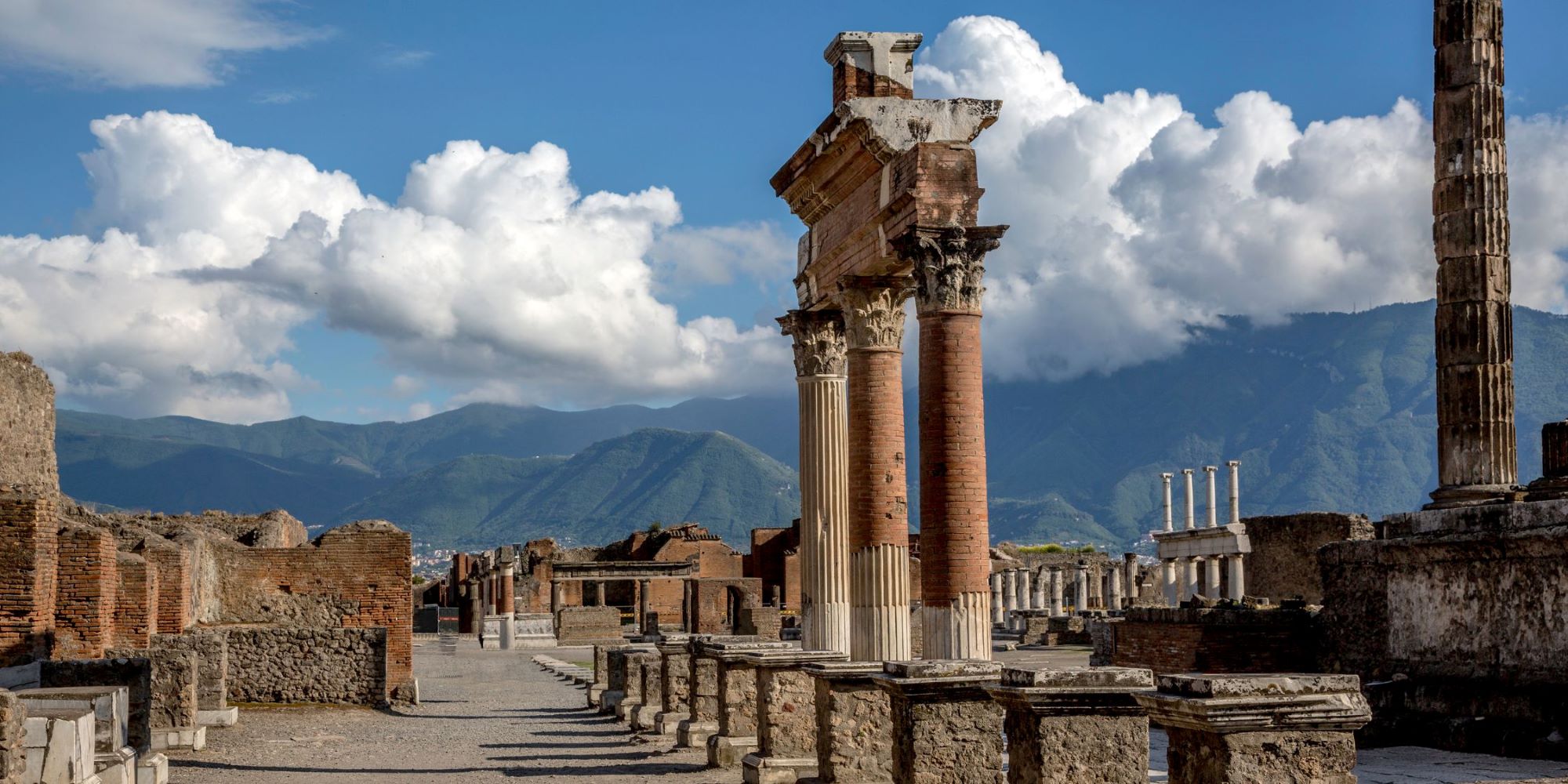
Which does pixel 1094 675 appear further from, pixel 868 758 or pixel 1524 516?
pixel 1524 516

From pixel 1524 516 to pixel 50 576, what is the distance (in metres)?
14.8

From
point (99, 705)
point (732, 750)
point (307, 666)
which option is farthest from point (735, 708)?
point (307, 666)

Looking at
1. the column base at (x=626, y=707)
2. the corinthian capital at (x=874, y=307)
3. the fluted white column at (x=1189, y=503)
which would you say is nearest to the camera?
the corinthian capital at (x=874, y=307)

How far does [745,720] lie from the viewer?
660 inches

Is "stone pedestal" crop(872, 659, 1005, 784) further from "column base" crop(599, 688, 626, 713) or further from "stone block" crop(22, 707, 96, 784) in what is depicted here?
"column base" crop(599, 688, 626, 713)

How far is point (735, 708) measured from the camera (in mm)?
16734

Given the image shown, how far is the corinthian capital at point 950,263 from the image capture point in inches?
558

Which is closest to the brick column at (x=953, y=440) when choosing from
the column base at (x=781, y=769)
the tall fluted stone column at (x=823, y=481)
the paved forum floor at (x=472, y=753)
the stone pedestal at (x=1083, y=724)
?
the column base at (x=781, y=769)

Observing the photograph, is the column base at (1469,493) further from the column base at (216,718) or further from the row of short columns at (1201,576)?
the row of short columns at (1201,576)

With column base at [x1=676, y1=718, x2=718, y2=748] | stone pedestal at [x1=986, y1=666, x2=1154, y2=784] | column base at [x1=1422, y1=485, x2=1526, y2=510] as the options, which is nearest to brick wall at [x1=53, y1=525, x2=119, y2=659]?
column base at [x1=676, y1=718, x2=718, y2=748]

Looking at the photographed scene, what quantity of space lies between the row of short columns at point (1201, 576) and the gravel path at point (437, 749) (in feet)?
73.0

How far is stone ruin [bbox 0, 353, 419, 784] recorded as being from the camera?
12.8m

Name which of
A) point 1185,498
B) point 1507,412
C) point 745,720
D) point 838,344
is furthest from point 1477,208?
point 1185,498

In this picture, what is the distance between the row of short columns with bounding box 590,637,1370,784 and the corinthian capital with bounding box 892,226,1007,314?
313 cm
